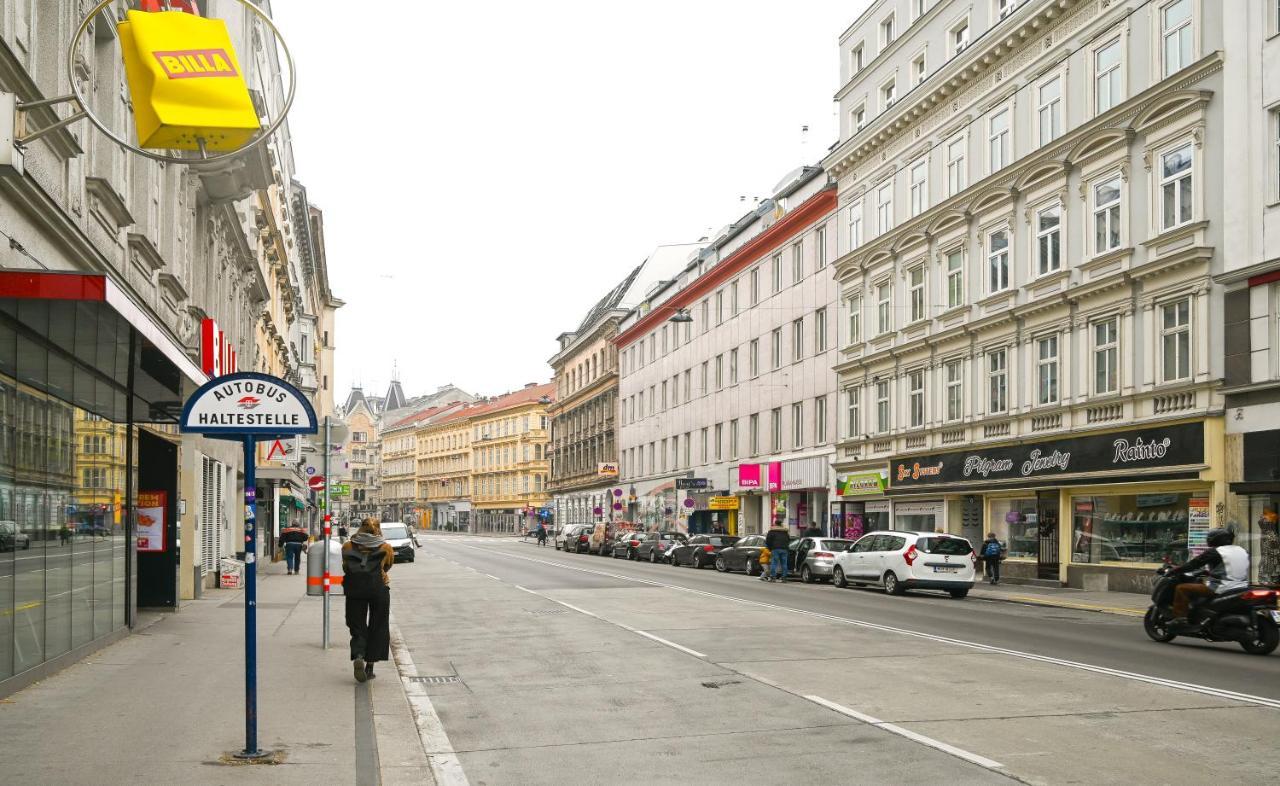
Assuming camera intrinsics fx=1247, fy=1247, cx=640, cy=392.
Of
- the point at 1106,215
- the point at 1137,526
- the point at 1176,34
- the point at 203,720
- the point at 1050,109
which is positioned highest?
the point at 1176,34

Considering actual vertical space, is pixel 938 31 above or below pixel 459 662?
above

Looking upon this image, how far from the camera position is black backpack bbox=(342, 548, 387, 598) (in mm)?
12273

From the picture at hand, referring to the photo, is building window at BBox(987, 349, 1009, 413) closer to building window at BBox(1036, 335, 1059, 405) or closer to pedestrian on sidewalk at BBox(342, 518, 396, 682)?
building window at BBox(1036, 335, 1059, 405)

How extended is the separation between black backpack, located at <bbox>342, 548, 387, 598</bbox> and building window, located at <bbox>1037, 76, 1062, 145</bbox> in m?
24.3

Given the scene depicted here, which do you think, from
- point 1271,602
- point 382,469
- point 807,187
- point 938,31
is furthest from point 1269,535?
point 382,469

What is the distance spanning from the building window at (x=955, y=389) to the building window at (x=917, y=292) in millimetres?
2607

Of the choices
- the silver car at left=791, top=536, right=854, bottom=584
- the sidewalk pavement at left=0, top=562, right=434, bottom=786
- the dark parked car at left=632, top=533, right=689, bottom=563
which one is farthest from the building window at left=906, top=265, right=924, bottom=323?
the sidewalk pavement at left=0, top=562, right=434, bottom=786

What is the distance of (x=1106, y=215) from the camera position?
1153 inches

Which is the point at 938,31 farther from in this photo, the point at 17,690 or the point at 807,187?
the point at 17,690

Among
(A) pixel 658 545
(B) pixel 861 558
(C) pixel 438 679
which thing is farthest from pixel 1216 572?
(A) pixel 658 545

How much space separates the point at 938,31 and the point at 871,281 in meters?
8.52

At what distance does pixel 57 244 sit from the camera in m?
11.4

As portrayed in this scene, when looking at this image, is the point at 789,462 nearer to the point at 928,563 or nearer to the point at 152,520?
the point at 928,563

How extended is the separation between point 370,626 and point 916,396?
95.1ft
